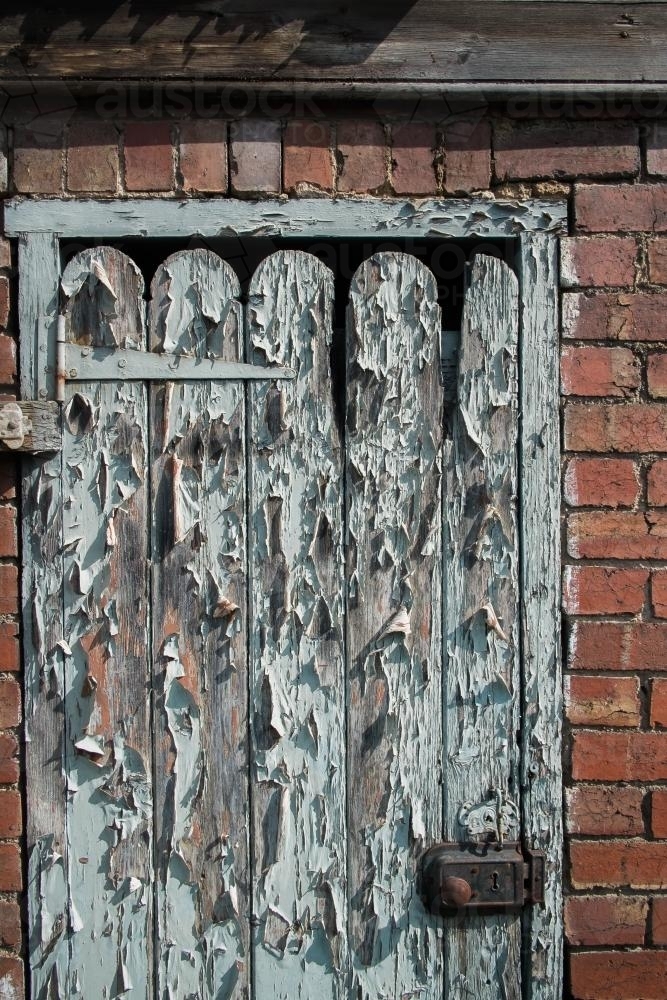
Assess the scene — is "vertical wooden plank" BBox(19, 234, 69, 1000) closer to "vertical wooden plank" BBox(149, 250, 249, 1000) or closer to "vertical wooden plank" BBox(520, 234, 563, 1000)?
"vertical wooden plank" BBox(149, 250, 249, 1000)

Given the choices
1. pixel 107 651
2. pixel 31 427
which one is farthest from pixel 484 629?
pixel 31 427

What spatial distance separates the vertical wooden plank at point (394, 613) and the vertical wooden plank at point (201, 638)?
0.24m

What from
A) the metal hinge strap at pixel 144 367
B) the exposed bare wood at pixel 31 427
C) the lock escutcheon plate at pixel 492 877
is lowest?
the lock escutcheon plate at pixel 492 877

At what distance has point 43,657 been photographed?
1768 millimetres

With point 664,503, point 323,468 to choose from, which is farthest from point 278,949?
point 664,503

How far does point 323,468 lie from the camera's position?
1786 mm

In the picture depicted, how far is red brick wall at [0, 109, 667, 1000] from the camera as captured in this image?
1772 millimetres

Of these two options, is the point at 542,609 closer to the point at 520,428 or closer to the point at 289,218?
the point at 520,428

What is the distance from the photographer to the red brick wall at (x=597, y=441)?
1.77 metres

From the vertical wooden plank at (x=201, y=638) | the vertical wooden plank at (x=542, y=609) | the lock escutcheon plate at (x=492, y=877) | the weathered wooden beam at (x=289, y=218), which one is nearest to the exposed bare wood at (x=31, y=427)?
the vertical wooden plank at (x=201, y=638)

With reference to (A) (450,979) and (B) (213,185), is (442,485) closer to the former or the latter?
(B) (213,185)

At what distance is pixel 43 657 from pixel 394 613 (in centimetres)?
73

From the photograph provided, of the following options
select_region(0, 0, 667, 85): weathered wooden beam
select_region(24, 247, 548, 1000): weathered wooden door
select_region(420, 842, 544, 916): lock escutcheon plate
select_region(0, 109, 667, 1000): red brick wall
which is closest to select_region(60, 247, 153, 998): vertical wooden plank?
select_region(24, 247, 548, 1000): weathered wooden door

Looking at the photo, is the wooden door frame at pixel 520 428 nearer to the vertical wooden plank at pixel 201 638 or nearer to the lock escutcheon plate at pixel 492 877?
the lock escutcheon plate at pixel 492 877
